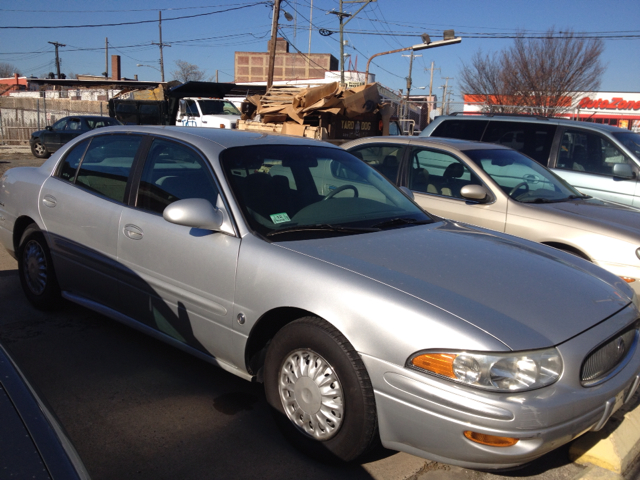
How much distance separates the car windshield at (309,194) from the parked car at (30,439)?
150 centimetres

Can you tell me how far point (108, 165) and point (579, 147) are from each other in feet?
19.7

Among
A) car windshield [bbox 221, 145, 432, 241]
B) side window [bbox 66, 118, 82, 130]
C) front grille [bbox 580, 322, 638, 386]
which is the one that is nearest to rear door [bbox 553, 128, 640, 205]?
car windshield [bbox 221, 145, 432, 241]

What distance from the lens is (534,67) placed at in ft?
89.9

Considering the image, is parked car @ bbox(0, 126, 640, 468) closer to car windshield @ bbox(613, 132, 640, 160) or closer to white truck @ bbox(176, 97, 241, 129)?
car windshield @ bbox(613, 132, 640, 160)

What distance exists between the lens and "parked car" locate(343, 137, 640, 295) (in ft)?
15.4

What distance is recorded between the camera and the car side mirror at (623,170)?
6.88 m

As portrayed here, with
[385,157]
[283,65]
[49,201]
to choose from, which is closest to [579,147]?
[385,157]

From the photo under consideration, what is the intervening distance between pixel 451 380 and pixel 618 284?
4.99 feet

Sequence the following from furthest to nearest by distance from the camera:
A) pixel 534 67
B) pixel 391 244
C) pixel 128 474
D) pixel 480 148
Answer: pixel 534 67
pixel 480 148
pixel 391 244
pixel 128 474

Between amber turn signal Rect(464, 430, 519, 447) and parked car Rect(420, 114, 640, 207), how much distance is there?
5.72 m

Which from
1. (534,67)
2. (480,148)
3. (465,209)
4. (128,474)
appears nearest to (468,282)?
(128,474)

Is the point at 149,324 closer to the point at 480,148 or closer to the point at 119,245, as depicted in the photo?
the point at 119,245

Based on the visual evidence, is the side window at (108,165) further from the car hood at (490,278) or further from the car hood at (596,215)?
the car hood at (596,215)

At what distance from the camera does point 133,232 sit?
3604 millimetres
